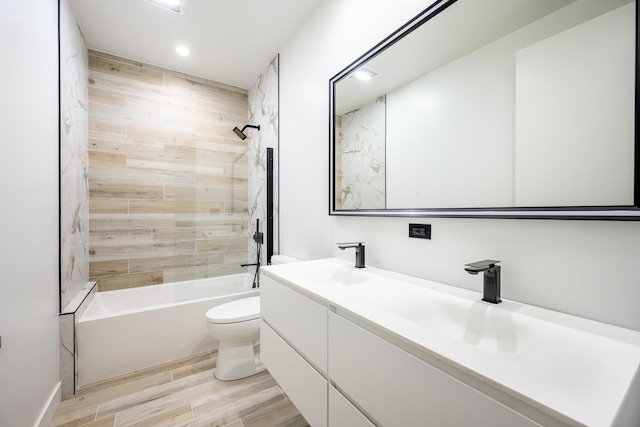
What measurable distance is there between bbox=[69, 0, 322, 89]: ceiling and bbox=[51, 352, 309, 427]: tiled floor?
109 inches

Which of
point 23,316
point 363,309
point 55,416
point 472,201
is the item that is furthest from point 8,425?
point 472,201

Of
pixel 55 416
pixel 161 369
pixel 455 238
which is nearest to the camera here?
pixel 455 238

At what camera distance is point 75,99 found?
2129 millimetres

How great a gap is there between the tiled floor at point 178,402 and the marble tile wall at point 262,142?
3.81 feet

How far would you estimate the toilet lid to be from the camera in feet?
6.20

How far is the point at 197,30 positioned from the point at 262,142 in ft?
3.67

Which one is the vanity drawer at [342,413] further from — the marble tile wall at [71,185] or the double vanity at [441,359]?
the marble tile wall at [71,185]

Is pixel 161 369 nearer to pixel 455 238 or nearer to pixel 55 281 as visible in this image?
pixel 55 281

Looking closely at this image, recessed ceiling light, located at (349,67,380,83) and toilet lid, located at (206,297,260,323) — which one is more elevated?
recessed ceiling light, located at (349,67,380,83)

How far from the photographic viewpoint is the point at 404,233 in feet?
4.39

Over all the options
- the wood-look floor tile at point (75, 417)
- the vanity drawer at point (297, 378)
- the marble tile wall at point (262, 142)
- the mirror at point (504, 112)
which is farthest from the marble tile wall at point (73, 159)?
the mirror at point (504, 112)

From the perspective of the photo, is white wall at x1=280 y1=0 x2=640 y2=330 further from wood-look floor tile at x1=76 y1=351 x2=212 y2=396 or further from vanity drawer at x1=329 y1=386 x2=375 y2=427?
wood-look floor tile at x1=76 y1=351 x2=212 y2=396

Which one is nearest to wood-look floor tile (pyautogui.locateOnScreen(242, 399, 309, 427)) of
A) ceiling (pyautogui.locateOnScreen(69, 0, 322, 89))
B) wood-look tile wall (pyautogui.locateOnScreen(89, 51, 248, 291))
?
wood-look tile wall (pyautogui.locateOnScreen(89, 51, 248, 291))

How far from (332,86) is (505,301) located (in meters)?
1.57
